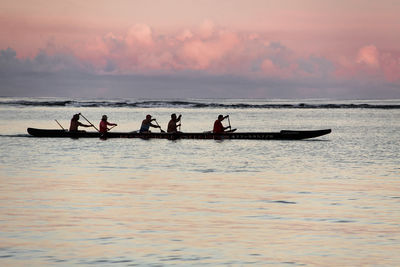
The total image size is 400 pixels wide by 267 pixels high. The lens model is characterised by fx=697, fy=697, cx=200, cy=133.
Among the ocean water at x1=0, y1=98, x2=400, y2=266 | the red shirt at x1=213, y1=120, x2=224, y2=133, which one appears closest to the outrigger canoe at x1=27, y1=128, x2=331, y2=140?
the red shirt at x1=213, y1=120, x2=224, y2=133

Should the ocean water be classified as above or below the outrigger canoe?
below

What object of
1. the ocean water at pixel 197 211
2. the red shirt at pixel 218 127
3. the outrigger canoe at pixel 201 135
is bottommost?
the ocean water at pixel 197 211

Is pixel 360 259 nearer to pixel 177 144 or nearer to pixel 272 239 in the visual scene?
pixel 272 239

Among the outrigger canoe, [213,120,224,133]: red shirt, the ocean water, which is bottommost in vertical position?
the ocean water

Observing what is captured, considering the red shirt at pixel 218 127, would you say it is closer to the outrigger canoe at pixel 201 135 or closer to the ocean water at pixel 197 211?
the outrigger canoe at pixel 201 135

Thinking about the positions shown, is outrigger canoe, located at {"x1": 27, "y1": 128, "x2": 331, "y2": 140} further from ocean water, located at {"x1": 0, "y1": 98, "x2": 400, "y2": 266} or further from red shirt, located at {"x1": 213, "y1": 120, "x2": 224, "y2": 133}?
ocean water, located at {"x1": 0, "y1": 98, "x2": 400, "y2": 266}

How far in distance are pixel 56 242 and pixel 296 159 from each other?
Answer: 14.7 meters

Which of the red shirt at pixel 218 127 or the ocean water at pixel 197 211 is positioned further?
the red shirt at pixel 218 127

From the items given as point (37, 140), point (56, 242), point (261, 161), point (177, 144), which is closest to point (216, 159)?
point (261, 161)

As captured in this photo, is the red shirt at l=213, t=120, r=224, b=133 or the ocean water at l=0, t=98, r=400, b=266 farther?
the red shirt at l=213, t=120, r=224, b=133

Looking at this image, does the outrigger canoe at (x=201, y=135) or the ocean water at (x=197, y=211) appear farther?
the outrigger canoe at (x=201, y=135)

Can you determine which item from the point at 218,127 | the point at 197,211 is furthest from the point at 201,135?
the point at 197,211

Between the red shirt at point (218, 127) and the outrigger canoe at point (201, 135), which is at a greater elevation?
the red shirt at point (218, 127)

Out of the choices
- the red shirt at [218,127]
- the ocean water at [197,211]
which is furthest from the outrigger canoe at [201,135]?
the ocean water at [197,211]
